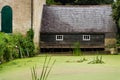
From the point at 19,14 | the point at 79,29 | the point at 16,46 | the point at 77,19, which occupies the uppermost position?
the point at 19,14

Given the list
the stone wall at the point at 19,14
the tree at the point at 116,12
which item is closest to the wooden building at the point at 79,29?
the tree at the point at 116,12

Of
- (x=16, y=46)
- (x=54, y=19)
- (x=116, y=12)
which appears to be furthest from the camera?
(x=54, y=19)

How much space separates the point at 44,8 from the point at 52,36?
3147mm

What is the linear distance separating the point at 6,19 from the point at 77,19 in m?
6.71

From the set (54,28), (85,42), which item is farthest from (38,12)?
(85,42)

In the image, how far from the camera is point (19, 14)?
31172 mm

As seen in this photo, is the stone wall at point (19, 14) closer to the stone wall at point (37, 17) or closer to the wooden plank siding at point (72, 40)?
the stone wall at point (37, 17)

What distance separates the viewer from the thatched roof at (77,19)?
34.2 m

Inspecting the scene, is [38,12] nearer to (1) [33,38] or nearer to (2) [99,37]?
(1) [33,38]

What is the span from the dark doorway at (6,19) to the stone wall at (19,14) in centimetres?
30

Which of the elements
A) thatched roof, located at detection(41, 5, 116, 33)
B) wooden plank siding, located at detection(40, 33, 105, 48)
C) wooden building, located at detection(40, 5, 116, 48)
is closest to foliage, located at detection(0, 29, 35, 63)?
wooden building, located at detection(40, 5, 116, 48)

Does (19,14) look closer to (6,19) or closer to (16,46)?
(6,19)

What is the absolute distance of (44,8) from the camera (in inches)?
1416

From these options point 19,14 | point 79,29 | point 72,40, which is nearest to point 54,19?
point 79,29
